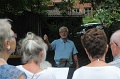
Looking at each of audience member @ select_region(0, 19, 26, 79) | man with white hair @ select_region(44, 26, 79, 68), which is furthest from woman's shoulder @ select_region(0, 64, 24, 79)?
man with white hair @ select_region(44, 26, 79, 68)

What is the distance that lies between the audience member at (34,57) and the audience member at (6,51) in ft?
1.47

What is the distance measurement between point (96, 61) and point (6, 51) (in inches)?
Result: 34.4

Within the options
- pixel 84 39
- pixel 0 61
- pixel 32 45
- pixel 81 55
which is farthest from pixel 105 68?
pixel 81 55

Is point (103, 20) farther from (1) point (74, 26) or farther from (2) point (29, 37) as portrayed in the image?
(1) point (74, 26)

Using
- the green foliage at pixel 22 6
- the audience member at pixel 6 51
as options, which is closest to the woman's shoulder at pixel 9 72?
the audience member at pixel 6 51

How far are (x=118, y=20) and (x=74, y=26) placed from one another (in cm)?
694

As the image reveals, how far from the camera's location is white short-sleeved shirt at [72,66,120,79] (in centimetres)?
260

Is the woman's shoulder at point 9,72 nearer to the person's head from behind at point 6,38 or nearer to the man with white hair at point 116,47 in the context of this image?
the person's head from behind at point 6,38

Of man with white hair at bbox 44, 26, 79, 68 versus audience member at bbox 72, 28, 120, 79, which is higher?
audience member at bbox 72, 28, 120, 79

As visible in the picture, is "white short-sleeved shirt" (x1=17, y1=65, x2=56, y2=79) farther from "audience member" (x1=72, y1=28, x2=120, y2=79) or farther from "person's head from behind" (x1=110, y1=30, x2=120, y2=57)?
"person's head from behind" (x1=110, y1=30, x2=120, y2=57)

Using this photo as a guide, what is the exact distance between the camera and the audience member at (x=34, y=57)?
9.20 ft

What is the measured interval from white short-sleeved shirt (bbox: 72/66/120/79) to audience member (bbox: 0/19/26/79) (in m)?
0.66

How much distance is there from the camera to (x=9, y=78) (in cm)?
221

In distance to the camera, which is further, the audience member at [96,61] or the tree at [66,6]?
the tree at [66,6]
